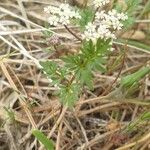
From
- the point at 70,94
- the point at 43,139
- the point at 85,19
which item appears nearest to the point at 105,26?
A: the point at 85,19

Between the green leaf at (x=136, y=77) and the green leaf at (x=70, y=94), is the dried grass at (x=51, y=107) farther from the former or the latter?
the green leaf at (x=70, y=94)

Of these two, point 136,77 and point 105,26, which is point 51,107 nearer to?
point 136,77

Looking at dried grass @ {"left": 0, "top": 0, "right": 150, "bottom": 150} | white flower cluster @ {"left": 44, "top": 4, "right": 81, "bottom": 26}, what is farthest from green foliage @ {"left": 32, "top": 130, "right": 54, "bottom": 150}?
white flower cluster @ {"left": 44, "top": 4, "right": 81, "bottom": 26}

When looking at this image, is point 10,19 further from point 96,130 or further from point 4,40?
point 96,130

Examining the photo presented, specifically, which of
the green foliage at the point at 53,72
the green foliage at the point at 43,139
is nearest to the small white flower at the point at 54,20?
the green foliage at the point at 53,72

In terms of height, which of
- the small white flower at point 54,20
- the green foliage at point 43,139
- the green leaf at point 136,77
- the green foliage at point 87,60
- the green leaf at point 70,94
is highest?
the small white flower at point 54,20

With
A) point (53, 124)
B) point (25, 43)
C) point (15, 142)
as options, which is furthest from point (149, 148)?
point (25, 43)

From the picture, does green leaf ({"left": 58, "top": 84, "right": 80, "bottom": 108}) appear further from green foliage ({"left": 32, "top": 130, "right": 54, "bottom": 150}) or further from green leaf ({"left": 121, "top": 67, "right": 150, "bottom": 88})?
green leaf ({"left": 121, "top": 67, "right": 150, "bottom": 88})
